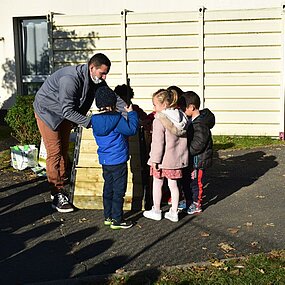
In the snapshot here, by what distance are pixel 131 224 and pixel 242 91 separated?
261 inches

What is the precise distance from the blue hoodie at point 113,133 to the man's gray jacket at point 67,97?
366 mm

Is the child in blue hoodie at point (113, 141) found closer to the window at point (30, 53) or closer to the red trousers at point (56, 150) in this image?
the red trousers at point (56, 150)

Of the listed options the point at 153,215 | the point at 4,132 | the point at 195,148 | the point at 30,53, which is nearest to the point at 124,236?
the point at 153,215

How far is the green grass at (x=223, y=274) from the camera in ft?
15.8

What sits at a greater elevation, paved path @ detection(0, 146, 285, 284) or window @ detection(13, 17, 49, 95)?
window @ detection(13, 17, 49, 95)

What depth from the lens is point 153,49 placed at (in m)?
12.7

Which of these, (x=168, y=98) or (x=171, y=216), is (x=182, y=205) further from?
(x=168, y=98)

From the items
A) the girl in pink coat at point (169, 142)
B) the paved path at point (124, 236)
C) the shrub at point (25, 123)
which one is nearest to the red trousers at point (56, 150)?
the paved path at point (124, 236)

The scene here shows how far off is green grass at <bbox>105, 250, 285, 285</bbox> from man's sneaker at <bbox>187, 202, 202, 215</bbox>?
1694 millimetres

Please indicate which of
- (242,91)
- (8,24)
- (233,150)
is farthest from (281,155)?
(8,24)

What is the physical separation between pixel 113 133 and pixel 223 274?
6.66ft

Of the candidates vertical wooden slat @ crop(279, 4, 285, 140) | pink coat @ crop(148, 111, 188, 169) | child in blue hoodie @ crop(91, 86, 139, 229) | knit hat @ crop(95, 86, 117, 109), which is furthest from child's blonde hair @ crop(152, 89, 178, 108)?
vertical wooden slat @ crop(279, 4, 285, 140)

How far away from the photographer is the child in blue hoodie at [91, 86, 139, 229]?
6.23 metres

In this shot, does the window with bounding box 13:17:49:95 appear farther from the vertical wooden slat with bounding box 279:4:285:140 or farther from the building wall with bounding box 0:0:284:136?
the vertical wooden slat with bounding box 279:4:285:140
